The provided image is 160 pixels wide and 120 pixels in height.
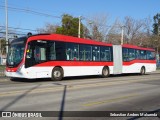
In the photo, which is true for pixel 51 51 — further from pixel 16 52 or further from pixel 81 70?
pixel 81 70

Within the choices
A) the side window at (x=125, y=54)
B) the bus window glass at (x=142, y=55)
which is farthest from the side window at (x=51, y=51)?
the bus window glass at (x=142, y=55)

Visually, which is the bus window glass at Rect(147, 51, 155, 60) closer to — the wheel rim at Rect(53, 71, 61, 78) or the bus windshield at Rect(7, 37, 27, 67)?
the wheel rim at Rect(53, 71, 61, 78)

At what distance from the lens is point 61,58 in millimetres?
23438

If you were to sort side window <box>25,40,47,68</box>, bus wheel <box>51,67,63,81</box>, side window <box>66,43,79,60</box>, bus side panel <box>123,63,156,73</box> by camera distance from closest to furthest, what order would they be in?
side window <box>25,40,47,68</box> → bus wheel <box>51,67,63,81</box> → side window <box>66,43,79,60</box> → bus side panel <box>123,63,156,73</box>

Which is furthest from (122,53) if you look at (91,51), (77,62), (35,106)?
(35,106)

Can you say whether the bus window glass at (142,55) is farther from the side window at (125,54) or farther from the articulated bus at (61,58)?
the side window at (125,54)

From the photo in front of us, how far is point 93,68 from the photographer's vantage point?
26.9m

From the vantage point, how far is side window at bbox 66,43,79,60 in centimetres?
2414

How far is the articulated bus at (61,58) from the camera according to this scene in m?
21.2

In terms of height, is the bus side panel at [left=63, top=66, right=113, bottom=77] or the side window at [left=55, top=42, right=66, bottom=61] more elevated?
the side window at [left=55, top=42, right=66, bottom=61]

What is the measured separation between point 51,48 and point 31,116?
14.0 metres

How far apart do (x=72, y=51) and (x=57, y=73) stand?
7.96 ft

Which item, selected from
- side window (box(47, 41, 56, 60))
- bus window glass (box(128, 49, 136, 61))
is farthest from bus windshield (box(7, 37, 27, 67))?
bus window glass (box(128, 49, 136, 61))

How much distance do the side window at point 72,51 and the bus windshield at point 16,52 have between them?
3.90 m
